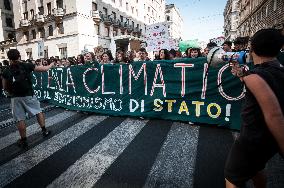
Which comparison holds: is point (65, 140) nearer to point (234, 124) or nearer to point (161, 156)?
point (161, 156)

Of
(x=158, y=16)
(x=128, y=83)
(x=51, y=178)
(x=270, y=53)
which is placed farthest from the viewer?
(x=158, y=16)

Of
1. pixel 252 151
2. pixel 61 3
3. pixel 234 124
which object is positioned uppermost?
pixel 61 3

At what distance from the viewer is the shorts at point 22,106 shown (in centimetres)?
461

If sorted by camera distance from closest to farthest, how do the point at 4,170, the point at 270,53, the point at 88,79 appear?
the point at 270,53
the point at 4,170
the point at 88,79

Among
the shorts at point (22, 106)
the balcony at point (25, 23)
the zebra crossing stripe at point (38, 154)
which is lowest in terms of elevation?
the zebra crossing stripe at point (38, 154)

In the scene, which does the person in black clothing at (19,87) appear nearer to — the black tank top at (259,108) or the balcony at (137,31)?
the black tank top at (259,108)

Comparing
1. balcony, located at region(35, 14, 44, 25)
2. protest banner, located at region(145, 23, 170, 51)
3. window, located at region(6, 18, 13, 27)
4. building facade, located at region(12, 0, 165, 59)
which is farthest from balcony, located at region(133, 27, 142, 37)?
protest banner, located at region(145, 23, 170, 51)

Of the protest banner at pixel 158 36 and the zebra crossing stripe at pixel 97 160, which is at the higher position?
the protest banner at pixel 158 36

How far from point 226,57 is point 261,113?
695 mm

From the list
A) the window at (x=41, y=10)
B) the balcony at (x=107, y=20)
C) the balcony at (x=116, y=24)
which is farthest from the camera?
the balcony at (x=116, y=24)

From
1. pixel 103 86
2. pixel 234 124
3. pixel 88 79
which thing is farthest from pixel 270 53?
pixel 88 79

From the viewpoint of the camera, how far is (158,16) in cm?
6556

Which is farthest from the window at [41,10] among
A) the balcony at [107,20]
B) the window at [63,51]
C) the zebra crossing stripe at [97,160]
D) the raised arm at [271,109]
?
the raised arm at [271,109]

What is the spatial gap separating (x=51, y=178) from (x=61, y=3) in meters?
35.2
